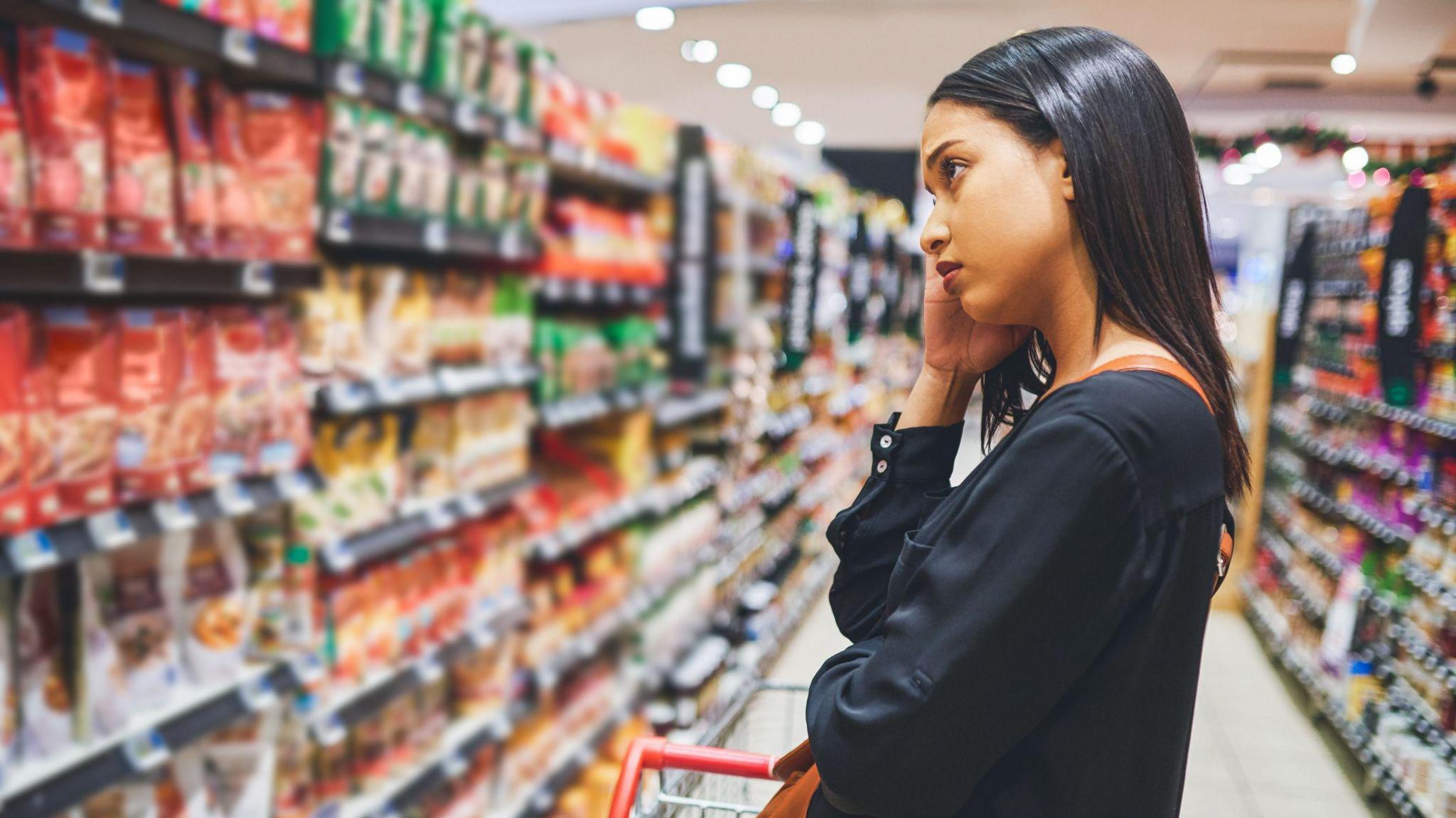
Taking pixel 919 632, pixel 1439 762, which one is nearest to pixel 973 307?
pixel 919 632

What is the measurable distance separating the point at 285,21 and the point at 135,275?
2.05 feet

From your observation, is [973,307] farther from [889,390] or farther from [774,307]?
[889,390]

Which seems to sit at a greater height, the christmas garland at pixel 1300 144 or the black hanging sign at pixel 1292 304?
the christmas garland at pixel 1300 144

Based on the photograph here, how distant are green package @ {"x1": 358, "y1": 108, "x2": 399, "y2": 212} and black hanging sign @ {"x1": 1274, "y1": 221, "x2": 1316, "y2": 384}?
19.1 feet

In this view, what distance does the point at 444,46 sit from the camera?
252 centimetres

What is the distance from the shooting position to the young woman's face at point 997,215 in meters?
0.87

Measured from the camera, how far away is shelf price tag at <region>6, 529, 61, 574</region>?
1.51 metres

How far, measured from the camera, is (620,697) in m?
3.96

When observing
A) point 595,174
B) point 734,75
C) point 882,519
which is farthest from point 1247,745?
point 734,75

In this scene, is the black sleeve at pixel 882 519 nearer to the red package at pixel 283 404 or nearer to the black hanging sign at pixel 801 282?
the red package at pixel 283 404

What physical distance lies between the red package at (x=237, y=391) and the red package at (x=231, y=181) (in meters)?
0.14

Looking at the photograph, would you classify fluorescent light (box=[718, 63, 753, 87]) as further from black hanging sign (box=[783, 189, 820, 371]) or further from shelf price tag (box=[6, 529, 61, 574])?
shelf price tag (box=[6, 529, 61, 574])

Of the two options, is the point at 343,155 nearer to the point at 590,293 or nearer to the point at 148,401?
the point at 148,401

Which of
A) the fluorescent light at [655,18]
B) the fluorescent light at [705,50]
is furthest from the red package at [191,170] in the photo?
the fluorescent light at [705,50]
